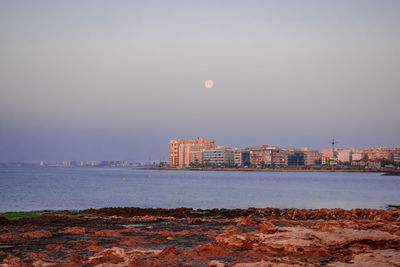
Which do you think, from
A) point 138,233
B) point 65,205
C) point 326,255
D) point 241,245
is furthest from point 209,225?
point 65,205

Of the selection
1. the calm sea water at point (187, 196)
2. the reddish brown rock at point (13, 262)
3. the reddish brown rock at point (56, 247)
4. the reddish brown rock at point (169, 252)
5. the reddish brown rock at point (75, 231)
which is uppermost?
the reddish brown rock at point (13, 262)

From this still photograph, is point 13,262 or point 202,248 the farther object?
point 202,248

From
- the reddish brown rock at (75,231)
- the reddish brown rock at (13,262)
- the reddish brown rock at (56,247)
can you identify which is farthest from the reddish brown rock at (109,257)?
the reddish brown rock at (75,231)

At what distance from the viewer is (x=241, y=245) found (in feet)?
44.7

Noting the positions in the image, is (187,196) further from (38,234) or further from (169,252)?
(169,252)

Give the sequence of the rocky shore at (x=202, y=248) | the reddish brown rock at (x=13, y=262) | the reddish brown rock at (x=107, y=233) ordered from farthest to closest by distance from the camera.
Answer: the reddish brown rock at (x=107, y=233) → the rocky shore at (x=202, y=248) → the reddish brown rock at (x=13, y=262)

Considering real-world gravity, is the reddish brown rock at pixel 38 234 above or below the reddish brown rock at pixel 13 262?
below

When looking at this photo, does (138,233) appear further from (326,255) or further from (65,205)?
(65,205)

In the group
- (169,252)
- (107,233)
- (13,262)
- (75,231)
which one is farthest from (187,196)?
(13,262)

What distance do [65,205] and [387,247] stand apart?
4016 centimetres

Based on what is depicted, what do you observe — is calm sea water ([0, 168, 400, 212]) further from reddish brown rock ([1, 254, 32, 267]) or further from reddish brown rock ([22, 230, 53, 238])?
reddish brown rock ([1, 254, 32, 267])

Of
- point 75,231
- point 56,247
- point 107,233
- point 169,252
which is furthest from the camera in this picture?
point 75,231

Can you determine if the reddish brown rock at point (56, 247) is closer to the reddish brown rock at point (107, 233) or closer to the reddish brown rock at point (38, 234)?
the reddish brown rock at point (38, 234)

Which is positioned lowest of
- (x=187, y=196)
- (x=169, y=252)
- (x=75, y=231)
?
(x=187, y=196)
